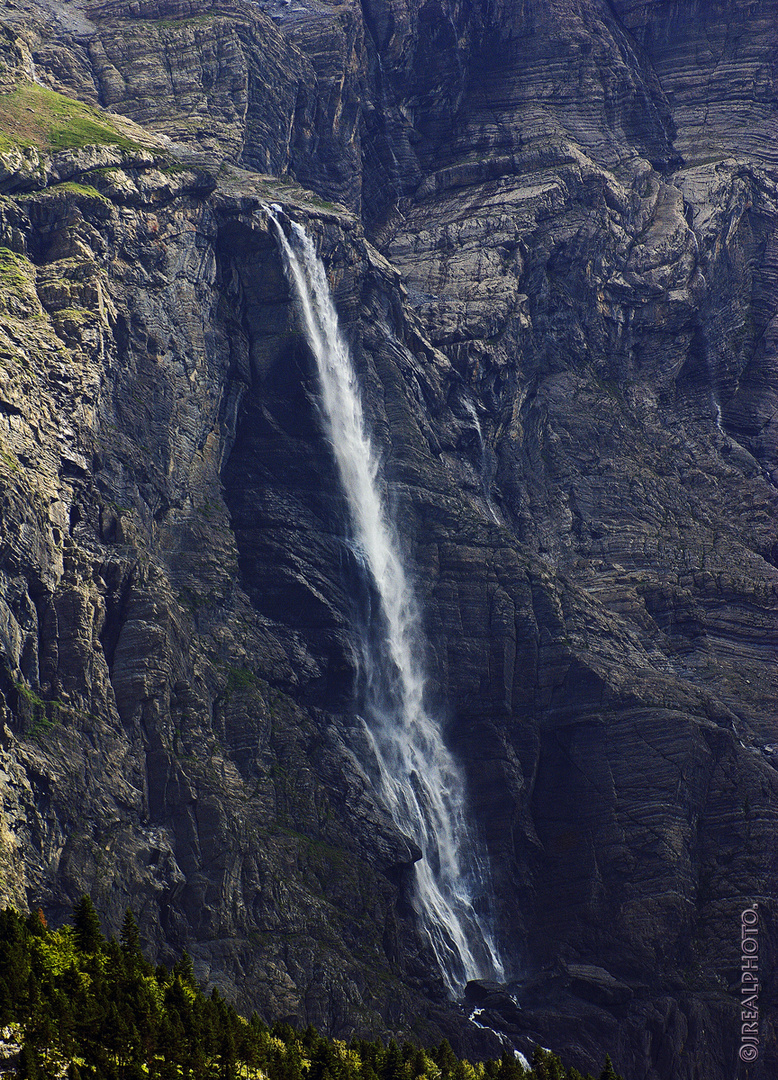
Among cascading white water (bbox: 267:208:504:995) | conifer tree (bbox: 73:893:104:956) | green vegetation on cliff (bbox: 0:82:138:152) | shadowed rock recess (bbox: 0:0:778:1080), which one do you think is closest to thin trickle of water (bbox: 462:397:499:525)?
shadowed rock recess (bbox: 0:0:778:1080)

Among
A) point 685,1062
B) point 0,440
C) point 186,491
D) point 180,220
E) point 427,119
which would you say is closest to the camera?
point 0,440

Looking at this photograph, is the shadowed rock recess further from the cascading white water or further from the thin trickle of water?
the cascading white water

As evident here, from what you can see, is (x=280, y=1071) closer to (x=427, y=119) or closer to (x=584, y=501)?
(x=584, y=501)

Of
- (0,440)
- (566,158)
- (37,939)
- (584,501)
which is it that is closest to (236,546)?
(0,440)

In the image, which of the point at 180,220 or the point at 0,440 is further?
the point at 180,220

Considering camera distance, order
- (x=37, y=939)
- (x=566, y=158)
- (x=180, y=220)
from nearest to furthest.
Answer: (x=37, y=939)
(x=180, y=220)
(x=566, y=158)

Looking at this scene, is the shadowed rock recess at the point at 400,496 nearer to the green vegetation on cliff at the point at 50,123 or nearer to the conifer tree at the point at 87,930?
the green vegetation on cliff at the point at 50,123

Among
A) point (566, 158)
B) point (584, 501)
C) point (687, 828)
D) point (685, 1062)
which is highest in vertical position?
point (566, 158)
